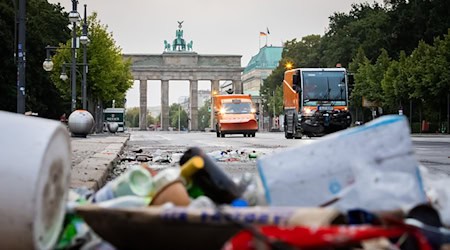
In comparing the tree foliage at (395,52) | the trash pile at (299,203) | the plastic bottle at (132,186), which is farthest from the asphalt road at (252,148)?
the tree foliage at (395,52)

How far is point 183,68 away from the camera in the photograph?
142750mm

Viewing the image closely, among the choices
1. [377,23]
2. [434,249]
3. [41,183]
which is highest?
[377,23]

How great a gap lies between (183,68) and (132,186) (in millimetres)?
139261

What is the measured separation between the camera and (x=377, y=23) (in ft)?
273

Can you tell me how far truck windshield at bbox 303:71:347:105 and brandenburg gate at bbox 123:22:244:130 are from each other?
102 meters

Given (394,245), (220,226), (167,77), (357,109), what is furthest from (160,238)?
(167,77)

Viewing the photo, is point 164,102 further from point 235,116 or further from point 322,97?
point 322,97

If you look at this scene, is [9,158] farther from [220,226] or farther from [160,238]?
[220,226]

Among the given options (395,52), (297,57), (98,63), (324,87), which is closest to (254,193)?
(324,87)

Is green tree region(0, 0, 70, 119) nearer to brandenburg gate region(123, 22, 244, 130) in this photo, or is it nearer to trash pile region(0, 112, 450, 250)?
trash pile region(0, 112, 450, 250)

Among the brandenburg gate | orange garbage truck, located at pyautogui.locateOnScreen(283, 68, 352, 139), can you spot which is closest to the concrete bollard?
orange garbage truck, located at pyautogui.locateOnScreen(283, 68, 352, 139)

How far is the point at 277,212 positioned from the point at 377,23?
8217cm

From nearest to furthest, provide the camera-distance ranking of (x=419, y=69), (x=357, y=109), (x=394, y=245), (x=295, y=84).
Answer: (x=394, y=245), (x=295, y=84), (x=419, y=69), (x=357, y=109)

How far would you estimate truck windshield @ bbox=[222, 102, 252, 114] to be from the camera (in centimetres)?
4831
